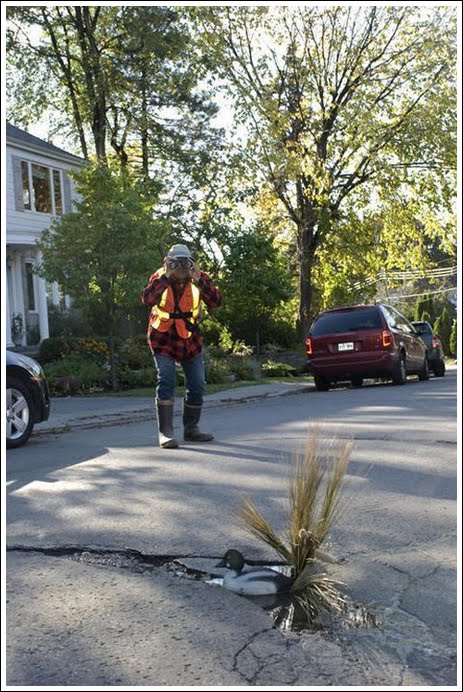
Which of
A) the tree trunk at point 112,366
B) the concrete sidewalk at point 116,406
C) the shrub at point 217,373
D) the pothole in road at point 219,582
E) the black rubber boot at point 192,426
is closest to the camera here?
the pothole in road at point 219,582

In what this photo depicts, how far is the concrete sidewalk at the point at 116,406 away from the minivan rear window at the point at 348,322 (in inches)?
52.6

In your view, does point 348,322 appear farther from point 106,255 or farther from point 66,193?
point 66,193

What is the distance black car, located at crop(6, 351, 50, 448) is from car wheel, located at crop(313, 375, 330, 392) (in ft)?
30.1

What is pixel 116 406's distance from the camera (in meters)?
15.0

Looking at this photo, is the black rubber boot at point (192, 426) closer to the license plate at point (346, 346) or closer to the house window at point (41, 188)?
the license plate at point (346, 346)

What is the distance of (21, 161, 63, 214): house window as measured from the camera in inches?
1220

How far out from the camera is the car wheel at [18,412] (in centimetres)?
999

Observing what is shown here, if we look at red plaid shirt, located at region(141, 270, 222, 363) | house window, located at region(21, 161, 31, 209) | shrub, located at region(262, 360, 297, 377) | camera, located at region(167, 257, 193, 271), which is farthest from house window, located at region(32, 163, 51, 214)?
camera, located at region(167, 257, 193, 271)

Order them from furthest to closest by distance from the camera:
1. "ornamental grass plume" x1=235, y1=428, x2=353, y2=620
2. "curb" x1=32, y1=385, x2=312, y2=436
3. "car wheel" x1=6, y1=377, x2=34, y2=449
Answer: "curb" x1=32, y1=385, x2=312, y2=436, "car wheel" x1=6, y1=377, x2=34, y2=449, "ornamental grass plume" x1=235, y1=428, x2=353, y2=620

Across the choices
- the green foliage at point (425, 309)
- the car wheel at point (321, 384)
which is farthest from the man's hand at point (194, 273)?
the green foliage at point (425, 309)

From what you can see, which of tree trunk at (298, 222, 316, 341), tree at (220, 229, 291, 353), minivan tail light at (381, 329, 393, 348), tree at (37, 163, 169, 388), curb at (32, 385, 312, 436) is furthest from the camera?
tree trunk at (298, 222, 316, 341)

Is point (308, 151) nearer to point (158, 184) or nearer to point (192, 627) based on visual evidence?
point (158, 184)

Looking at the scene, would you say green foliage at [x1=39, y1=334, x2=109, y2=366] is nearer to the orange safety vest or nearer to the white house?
the white house

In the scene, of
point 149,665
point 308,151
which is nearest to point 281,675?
point 149,665
